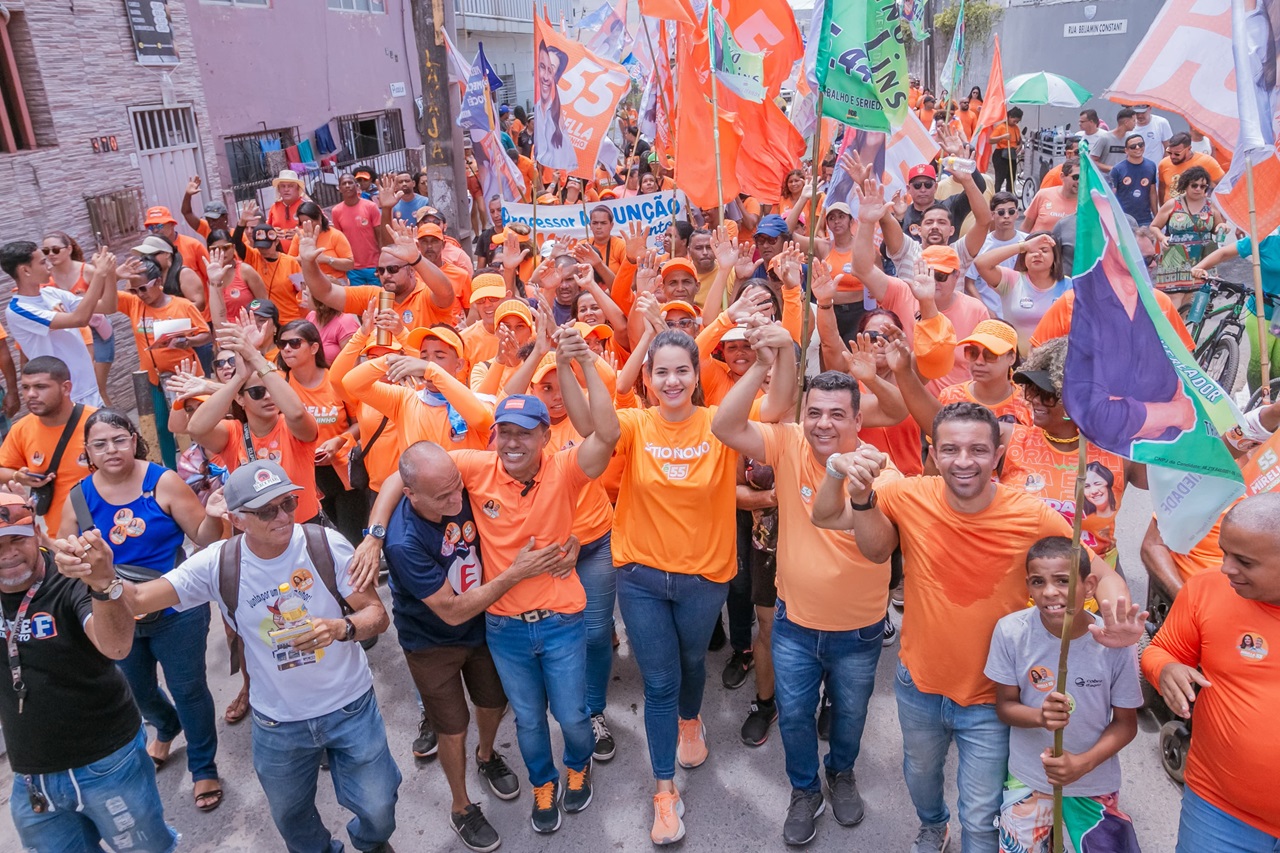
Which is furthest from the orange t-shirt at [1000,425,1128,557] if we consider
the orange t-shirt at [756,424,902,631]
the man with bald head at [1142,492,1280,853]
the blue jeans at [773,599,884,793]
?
the blue jeans at [773,599,884,793]

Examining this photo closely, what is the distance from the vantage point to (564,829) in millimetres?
4188

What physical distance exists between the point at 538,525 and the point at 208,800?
2.20 m

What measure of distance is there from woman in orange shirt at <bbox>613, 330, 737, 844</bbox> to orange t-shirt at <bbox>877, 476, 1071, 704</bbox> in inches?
31.9

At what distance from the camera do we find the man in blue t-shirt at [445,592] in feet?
12.1

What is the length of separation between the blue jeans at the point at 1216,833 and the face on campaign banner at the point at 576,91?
219 inches

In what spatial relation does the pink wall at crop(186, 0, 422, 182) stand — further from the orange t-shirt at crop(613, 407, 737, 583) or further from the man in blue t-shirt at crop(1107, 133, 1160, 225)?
the man in blue t-shirt at crop(1107, 133, 1160, 225)

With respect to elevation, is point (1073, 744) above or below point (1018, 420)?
below

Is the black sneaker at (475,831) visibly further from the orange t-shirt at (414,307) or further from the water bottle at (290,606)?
the orange t-shirt at (414,307)

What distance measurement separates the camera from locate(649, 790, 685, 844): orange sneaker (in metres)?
4.02

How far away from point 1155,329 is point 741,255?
12.9 ft

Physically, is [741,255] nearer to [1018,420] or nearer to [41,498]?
[1018,420]

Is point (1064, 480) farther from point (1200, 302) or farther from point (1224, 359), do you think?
point (1200, 302)

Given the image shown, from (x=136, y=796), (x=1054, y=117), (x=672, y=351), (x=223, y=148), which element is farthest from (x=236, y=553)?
(x=1054, y=117)

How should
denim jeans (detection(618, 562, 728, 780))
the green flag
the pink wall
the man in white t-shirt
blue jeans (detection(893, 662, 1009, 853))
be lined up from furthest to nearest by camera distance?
the pink wall
the man in white t-shirt
the green flag
denim jeans (detection(618, 562, 728, 780))
blue jeans (detection(893, 662, 1009, 853))
